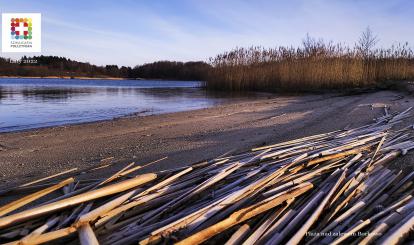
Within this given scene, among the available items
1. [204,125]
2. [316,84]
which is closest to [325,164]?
[204,125]

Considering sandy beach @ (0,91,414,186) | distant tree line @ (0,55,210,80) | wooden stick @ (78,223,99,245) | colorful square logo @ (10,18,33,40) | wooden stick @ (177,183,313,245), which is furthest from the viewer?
distant tree line @ (0,55,210,80)

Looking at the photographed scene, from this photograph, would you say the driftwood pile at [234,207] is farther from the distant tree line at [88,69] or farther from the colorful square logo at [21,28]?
the distant tree line at [88,69]

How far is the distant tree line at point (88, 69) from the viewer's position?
72625 millimetres

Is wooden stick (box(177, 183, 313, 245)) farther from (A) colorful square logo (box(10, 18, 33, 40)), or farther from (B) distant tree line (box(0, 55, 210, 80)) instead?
(B) distant tree line (box(0, 55, 210, 80))

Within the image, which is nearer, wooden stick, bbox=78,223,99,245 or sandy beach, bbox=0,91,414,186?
wooden stick, bbox=78,223,99,245

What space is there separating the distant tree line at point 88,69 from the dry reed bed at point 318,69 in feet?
154

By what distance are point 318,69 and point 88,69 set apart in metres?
77.0

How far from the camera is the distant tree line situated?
238ft

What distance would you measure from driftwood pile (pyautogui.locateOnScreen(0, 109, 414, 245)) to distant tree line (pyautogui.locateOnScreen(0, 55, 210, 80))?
68.8 metres

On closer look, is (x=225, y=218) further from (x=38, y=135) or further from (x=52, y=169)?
(x=38, y=135)

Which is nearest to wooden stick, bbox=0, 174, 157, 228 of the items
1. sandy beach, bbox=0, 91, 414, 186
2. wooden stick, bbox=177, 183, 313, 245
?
wooden stick, bbox=177, 183, 313, 245

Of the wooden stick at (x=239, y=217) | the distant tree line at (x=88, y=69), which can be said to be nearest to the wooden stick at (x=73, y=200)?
the wooden stick at (x=239, y=217)

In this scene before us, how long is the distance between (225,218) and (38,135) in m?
6.48

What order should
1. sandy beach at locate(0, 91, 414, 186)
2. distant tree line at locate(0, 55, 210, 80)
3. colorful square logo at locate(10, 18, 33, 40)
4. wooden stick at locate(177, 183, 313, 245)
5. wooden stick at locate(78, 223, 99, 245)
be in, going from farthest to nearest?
distant tree line at locate(0, 55, 210, 80) < colorful square logo at locate(10, 18, 33, 40) < sandy beach at locate(0, 91, 414, 186) < wooden stick at locate(177, 183, 313, 245) < wooden stick at locate(78, 223, 99, 245)
